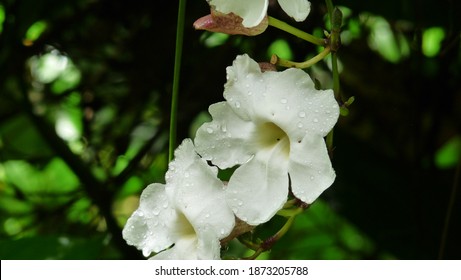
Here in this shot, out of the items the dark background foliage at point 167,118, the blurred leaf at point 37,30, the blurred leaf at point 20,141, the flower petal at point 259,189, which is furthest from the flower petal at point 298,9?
the blurred leaf at point 20,141

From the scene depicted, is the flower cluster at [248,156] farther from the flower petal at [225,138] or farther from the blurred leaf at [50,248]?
the blurred leaf at [50,248]

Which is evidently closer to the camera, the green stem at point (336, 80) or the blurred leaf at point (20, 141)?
the green stem at point (336, 80)

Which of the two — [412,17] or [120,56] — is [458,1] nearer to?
[412,17]

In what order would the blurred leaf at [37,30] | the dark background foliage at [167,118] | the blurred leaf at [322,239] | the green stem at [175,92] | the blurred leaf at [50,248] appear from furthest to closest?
the blurred leaf at [322,239], the blurred leaf at [37,30], the dark background foliage at [167,118], the blurred leaf at [50,248], the green stem at [175,92]

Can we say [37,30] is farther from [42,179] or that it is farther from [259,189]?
[259,189]

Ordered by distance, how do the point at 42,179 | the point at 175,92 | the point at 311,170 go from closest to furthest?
the point at 311,170 → the point at 175,92 → the point at 42,179

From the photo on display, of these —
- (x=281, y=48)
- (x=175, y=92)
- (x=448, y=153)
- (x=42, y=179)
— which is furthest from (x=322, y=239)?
(x=175, y=92)


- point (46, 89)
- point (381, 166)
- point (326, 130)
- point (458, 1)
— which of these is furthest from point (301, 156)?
point (46, 89)
